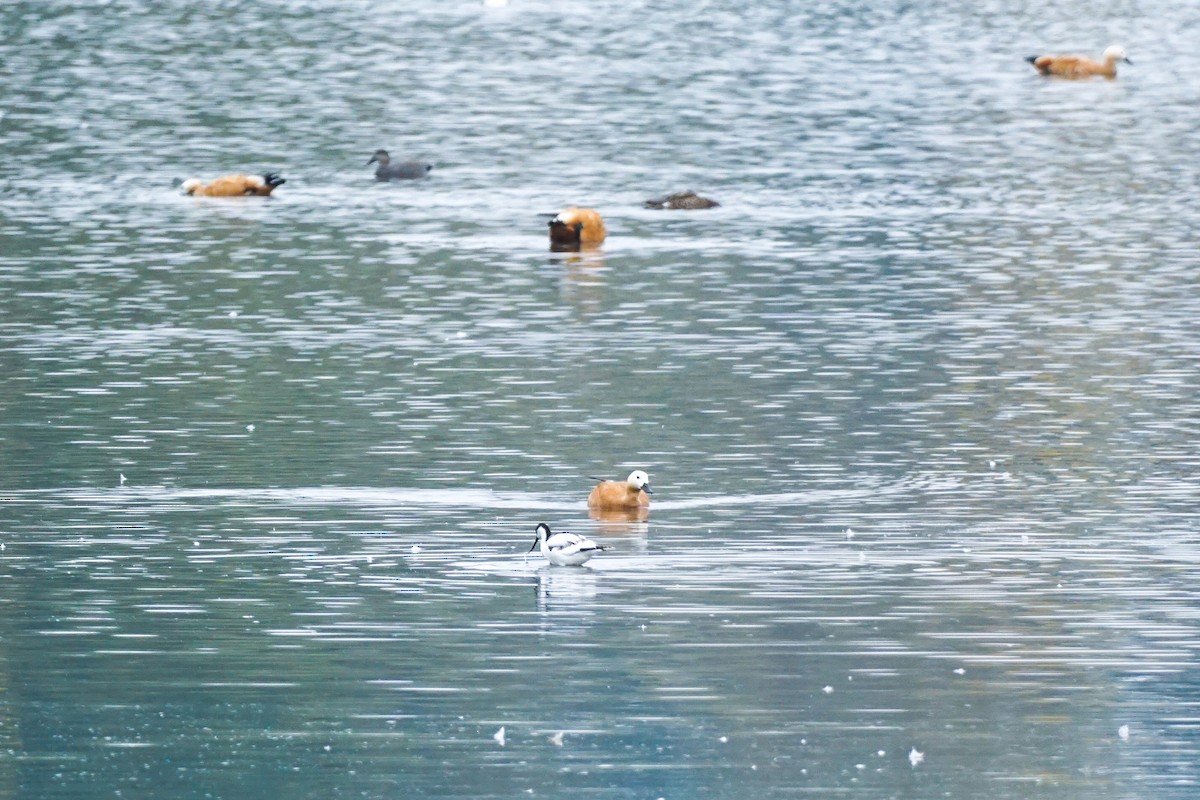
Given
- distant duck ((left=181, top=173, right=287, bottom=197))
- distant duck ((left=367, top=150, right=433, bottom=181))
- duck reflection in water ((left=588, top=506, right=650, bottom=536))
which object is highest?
duck reflection in water ((left=588, top=506, right=650, bottom=536))

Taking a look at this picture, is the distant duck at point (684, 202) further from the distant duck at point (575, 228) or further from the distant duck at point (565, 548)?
the distant duck at point (565, 548)

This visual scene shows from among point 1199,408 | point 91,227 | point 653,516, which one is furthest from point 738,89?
point 653,516

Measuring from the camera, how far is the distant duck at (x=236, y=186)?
54.5 metres

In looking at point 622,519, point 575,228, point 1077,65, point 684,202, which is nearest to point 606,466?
point 622,519

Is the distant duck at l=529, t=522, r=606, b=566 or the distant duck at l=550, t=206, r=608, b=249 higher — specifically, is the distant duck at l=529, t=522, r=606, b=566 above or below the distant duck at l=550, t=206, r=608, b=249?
→ above

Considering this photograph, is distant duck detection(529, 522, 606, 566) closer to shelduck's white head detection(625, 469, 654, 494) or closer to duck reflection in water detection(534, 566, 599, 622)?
duck reflection in water detection(534, 566, 599, 622)

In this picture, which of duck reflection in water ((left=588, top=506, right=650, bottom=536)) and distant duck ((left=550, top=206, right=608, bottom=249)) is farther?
distant duck ((left=550, top=206, right=608, bottom=249))

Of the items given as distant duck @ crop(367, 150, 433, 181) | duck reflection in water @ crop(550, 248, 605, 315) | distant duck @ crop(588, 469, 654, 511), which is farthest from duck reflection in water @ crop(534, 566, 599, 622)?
distant duck @ crop(367, 150, 433, 181)

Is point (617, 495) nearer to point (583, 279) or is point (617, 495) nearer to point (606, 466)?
point (606, 466)

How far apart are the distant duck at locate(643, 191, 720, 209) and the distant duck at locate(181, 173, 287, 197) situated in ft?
24.1

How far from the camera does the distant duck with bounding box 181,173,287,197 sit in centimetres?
5450

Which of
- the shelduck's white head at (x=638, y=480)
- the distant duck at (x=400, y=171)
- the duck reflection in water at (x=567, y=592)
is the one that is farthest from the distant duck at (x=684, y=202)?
the duck reflection in water at (x=567, y=592)

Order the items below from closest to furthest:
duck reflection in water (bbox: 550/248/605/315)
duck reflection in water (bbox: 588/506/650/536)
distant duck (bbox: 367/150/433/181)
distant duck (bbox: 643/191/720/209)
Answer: duck reflection in water (bbox: 588/506/650/536)
duck reflection in water (bbox: 550/248/605/315)
distant duck (bbox: 643/191/720/209)
distant duck (bbox: 367/150/433/181)

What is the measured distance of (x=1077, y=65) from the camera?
84000 millimetres
